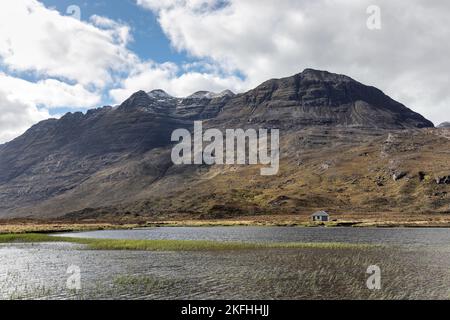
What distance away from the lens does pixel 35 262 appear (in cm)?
6294

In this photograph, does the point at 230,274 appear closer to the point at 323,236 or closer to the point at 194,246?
the point at 194,246

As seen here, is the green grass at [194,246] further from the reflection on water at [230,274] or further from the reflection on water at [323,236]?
the reflection on water at [323,236]

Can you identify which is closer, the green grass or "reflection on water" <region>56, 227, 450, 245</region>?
the green grass

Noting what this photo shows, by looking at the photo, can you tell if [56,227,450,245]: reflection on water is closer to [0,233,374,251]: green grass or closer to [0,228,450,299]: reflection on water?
[0,233,374,251]: green grass

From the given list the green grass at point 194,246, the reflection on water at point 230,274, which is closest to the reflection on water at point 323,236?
the green grass at point 194,246

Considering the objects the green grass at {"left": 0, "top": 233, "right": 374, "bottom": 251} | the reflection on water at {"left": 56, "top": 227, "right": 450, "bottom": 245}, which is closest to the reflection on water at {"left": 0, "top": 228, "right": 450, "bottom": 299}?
the green grass at {"left": 0, "top": 233, "right": 374, "bottom": 251}

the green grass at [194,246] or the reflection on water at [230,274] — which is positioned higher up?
the green grass at [194,246]

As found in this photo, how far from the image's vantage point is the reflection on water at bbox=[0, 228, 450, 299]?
1628 inches

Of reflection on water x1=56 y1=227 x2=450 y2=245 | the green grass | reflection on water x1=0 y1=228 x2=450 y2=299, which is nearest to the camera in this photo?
reflection on water x1=0 y1=228 x2=450 y2=299

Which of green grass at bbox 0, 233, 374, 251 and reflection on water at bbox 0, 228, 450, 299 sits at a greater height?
green grass at bbox 0, 233, 374, 251

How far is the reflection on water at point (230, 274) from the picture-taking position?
4134cm

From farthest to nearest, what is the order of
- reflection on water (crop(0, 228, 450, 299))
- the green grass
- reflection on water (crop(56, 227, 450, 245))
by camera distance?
1. reflection on water (crop(56, 227, 450, 245))
2. the green grass
3. reflection on water (crop(0, 228, 450, 299))
